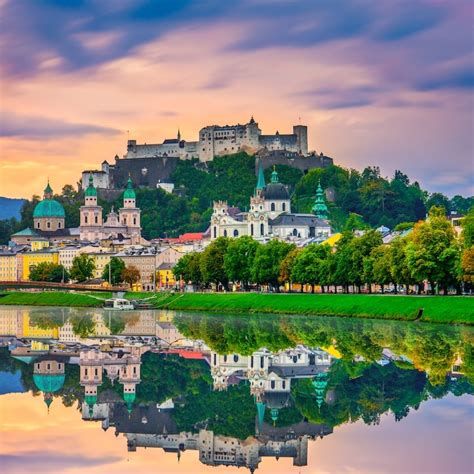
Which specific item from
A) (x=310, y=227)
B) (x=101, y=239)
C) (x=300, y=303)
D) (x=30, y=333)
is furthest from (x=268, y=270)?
(x=101, y=239)

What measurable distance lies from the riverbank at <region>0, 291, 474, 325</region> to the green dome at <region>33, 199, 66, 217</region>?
238ft

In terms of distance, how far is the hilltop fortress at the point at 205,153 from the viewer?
16525 centimetres

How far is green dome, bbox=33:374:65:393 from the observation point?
30733mm

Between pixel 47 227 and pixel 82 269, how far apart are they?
166 ft

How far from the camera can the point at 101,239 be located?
16550 centimetres

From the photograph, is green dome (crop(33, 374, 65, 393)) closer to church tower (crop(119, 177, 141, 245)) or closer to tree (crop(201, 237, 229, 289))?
tree (crop(201, 237, 229, 289))

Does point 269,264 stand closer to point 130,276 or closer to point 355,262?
point 355,262

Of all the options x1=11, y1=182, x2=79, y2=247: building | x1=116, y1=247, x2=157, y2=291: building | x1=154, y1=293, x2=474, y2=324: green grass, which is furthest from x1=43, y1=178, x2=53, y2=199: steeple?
x1=154, y1=293, x2=474, y2=324: green grass

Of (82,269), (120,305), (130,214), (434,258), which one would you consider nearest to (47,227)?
(130,214)

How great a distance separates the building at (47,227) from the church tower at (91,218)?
207 centimetres


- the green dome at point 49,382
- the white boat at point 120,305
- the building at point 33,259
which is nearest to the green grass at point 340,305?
the white boat at point 120,305

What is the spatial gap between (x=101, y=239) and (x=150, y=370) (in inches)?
5123

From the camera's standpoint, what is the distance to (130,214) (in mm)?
170125

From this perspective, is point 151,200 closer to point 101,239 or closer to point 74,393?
point 101,239
